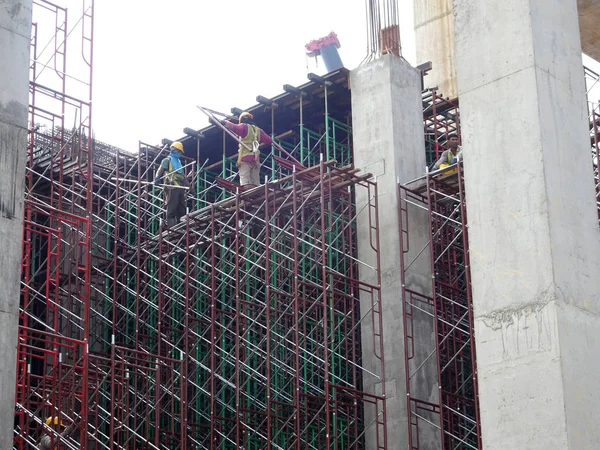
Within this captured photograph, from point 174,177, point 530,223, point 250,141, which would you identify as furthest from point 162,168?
point 530,223

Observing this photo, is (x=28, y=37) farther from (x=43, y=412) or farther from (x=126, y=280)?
(x=126, y=280)

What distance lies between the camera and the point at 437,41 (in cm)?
3981

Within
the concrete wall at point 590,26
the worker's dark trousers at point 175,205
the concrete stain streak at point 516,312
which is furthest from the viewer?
the worker's dark trousers at point 175,205

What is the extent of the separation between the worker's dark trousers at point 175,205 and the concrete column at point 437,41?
13665 millimetres

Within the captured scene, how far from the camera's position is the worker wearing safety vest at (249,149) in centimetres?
2616

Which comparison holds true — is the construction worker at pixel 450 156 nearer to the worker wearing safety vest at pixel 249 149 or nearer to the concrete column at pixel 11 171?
the worker wearing safety vest at pixel 249 149

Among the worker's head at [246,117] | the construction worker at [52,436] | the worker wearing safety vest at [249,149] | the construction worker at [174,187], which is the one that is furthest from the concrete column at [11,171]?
the construction worker at [174,187]

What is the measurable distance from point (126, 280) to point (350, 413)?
8036 mm

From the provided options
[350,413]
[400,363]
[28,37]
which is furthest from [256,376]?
[28,37]

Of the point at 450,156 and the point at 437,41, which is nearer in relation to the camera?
the point at 450,156

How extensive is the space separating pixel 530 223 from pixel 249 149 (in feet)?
35.5

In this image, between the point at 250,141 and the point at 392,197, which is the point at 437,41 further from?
the point at 392,197

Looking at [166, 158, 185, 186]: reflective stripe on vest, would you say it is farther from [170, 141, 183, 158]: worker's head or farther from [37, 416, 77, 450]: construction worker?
[37, 416, 77, 450]: construction worker

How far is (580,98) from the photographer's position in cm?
1767
